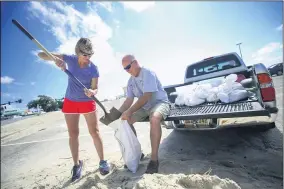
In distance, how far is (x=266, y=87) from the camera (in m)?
2.78

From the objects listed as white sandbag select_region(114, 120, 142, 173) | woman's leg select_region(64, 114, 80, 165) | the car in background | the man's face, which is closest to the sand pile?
white sandbag select_region(114, 120, 142, 173)

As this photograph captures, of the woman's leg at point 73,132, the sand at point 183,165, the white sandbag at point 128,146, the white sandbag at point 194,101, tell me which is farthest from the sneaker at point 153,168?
the white sandbag at point 194,101

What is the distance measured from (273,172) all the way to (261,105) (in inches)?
36.6

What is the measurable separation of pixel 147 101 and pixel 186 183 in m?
1.43

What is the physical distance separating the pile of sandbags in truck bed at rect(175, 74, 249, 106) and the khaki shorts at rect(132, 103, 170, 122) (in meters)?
0.80

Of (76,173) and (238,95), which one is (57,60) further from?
(238,95)

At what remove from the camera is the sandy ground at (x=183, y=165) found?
6.68 ft

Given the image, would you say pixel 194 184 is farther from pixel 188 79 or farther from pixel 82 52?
pixel 188 79

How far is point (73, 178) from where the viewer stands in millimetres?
2660

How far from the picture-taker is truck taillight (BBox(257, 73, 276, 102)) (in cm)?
272

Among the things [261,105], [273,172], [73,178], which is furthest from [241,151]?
[73,178]

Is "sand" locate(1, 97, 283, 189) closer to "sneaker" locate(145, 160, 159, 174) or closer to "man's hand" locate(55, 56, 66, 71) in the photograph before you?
"sneaker" locate(145, 160, 159, 174)

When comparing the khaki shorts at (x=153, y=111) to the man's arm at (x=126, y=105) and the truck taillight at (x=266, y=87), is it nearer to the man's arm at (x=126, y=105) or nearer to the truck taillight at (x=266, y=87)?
the man's arm at (x=126, y=105)

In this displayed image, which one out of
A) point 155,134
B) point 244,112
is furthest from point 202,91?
point 155,134
